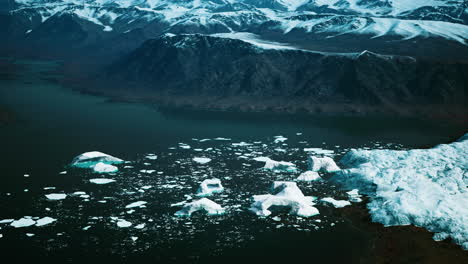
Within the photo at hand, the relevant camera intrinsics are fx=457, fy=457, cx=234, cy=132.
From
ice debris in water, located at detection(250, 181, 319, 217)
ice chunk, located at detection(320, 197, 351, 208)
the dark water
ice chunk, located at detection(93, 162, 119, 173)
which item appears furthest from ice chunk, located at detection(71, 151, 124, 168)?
ice chunk, located at detection(320, 197, 351, 208)

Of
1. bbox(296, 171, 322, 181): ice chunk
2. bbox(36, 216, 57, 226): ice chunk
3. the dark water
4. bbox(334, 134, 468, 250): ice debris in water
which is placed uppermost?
bbox(334, 134, 468, 250): ice debris in water

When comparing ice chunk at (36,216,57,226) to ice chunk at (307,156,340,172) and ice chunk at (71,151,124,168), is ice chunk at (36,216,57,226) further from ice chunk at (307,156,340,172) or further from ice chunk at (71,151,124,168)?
ice chunk at (307,156,340,172)

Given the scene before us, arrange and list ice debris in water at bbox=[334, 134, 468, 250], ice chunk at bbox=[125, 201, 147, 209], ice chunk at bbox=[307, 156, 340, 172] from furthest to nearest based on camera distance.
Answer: ice chunk at bbox=[307, 156, 340, 172], ice chunk at bbox=[125, 201, 147, 209], ice debris in water at bbox=[334, 134, 468, 250]

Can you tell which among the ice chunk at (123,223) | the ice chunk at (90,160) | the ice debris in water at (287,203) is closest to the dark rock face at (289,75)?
Answer: the ice chunk at (90,160)

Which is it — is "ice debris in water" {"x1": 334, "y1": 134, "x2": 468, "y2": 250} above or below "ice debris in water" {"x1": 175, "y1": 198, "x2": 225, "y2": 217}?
above

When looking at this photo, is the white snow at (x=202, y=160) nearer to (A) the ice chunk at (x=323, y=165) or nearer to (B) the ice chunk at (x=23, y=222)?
(A) the ice chunk at (x=323, y=165)

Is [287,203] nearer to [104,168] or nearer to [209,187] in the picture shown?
[209,187]
